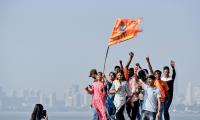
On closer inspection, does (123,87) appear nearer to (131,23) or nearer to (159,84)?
(159,84)

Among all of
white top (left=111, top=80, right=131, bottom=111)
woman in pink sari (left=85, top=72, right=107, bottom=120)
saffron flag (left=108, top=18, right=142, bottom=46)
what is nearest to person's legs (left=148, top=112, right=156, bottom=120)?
white top (left=111, top=80, right=131, bottom=111)

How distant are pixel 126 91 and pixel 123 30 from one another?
3.16 meters

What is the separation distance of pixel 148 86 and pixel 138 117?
2.73 meters

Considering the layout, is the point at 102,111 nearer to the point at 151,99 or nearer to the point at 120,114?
the point at 120,114

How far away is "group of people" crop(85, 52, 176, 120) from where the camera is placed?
23.5m

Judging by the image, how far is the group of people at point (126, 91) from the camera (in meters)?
23.5

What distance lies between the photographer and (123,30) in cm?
2641

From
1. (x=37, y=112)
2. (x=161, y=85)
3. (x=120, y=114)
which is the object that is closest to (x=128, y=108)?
(x=120, y=114)

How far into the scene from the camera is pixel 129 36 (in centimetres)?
2616

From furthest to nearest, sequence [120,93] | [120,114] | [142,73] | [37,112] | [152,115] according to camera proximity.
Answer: [120,114] < [120,93] < [142,73] < [152,115] < [37,112]

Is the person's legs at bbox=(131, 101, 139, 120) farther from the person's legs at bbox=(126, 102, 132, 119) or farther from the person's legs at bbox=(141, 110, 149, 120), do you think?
the person's legs at bbox=(141, 110, 149, 120)

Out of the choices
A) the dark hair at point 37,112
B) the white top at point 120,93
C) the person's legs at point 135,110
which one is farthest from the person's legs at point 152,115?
the dark hair at point 37,112

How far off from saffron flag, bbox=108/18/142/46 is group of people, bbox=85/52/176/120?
4.36 ft

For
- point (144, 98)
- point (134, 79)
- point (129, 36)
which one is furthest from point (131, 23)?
point (144, 98)
